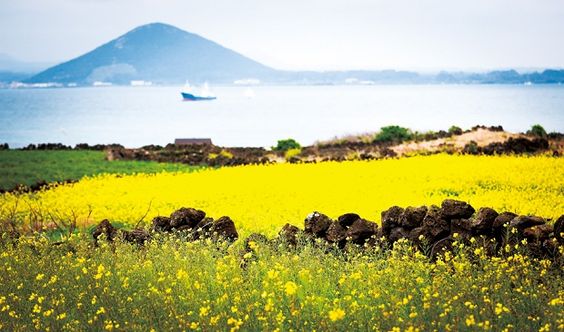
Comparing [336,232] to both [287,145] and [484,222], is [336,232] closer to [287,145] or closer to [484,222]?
[484,222]

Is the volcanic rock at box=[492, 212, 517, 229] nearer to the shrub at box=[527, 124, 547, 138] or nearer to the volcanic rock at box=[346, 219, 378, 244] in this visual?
the volcanic rock at box=[346, 219, 378, 244]

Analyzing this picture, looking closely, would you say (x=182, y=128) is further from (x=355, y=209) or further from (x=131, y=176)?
(x=355, y=209)

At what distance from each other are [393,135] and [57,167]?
641 inches

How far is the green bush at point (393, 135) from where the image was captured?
35969 mm

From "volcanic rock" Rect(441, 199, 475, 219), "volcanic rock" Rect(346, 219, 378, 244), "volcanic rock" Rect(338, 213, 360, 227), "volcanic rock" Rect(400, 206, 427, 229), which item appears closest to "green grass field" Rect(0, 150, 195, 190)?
"volcanic rock" Rect(338, 213, 360, 227)

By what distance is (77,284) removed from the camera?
9.48m

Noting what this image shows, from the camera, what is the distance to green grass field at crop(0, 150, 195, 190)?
25770 mm

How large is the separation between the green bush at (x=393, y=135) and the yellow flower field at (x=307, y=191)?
956 cm

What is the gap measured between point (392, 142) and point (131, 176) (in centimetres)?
1433

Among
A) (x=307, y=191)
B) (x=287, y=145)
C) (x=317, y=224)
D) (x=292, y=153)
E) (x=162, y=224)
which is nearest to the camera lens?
(x=317, y=224)

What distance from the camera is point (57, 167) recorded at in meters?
28.5

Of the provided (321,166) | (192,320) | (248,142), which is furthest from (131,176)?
(248,142)

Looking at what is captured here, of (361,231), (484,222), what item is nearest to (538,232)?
(484,222)

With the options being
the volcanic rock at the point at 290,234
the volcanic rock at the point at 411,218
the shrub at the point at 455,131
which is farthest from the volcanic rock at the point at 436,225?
the shrub at the point at 455,131
